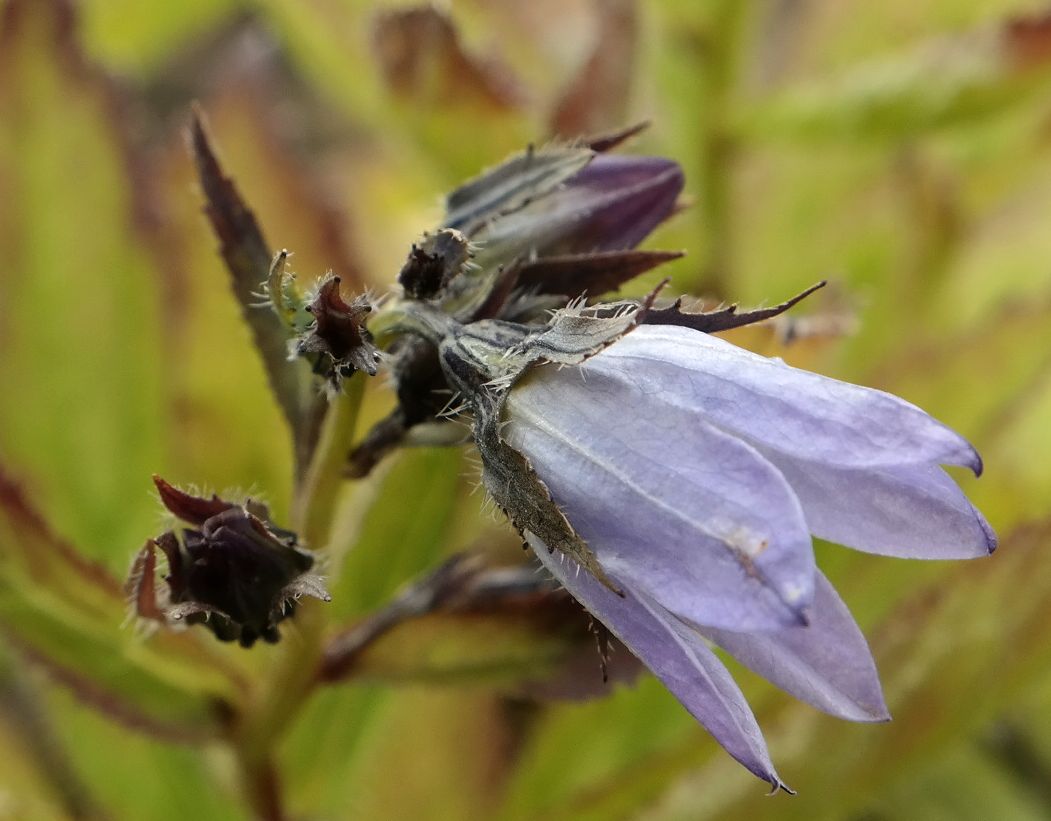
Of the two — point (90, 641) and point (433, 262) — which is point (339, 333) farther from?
point (90, 641)

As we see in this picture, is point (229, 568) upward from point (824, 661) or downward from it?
upward

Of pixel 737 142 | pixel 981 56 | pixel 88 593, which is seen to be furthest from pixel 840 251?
pixel 88 593

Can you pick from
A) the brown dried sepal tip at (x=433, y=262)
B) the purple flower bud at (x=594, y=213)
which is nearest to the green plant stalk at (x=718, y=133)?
the purple flower bud at (x=594, y=213)

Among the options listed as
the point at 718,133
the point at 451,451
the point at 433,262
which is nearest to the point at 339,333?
the point at 433,262

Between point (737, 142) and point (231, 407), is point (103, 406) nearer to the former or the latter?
point (231, 407)

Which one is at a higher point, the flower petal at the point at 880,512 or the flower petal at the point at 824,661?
the flower petal at the point at 880,512

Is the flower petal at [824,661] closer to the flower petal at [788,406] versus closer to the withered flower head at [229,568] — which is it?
the flower petal at [788,406]
